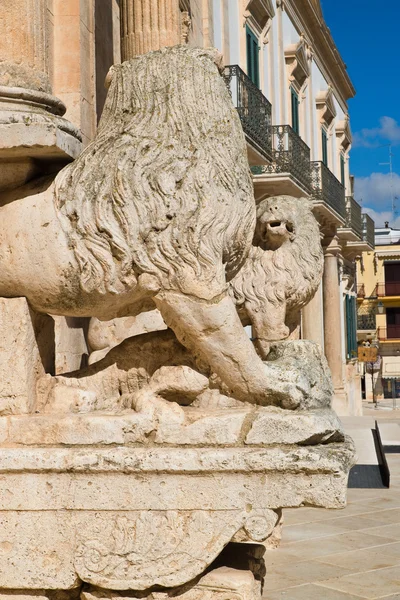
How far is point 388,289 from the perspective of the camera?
147ft

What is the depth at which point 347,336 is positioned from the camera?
84.7 feet

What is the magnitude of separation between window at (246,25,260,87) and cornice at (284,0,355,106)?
11.1 ft

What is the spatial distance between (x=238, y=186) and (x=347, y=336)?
76.4ft

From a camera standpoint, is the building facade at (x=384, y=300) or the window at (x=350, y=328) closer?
the window at (x=350, y=328)

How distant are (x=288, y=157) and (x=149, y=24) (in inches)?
388

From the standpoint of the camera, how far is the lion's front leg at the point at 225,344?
9.71ft

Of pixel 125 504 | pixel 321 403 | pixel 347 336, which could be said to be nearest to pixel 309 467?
pixel 321 403

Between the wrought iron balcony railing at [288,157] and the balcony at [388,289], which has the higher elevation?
the wrought iron balcony railing at [288,157]

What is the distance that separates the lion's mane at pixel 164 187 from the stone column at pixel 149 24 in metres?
3.97

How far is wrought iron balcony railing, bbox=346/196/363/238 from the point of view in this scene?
81.2 feet

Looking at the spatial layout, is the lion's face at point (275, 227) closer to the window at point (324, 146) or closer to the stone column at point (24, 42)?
the stone column at point (24, 42)

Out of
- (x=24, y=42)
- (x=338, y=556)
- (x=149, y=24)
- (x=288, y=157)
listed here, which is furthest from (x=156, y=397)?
(x=288, y=157)

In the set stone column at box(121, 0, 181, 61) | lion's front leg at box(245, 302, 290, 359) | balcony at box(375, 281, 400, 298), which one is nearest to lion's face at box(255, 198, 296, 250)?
lion's front leg at box(245, 302, 290, 359)

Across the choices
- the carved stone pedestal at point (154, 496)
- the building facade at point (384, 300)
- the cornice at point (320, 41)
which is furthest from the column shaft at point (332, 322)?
the building facade at point (384, 300)
